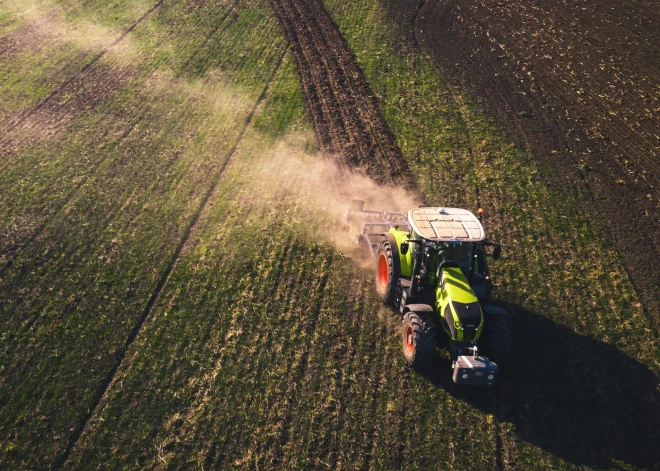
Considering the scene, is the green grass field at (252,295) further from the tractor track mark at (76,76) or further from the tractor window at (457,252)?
the tractor window at (457,252)

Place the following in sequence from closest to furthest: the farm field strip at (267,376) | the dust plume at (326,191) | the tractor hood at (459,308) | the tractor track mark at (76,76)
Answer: the farm field strip at (267,376) < the tractor hood at (459,308) < the dust plume at (326,191) < the tractor track mark at (76,76)

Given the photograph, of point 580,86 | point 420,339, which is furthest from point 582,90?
point 420,339

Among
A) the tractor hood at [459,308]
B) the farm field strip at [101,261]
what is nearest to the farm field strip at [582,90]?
the tractor hood at [459,308]

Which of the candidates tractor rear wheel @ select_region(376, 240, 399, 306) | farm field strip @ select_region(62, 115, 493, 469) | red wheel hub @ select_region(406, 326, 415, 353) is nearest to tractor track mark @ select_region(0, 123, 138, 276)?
farm field strip @ select_region(62, 115, 493, 469)

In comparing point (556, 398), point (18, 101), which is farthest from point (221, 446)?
point (18, 101)

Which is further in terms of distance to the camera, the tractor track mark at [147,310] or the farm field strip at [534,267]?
the farm field strip at [534,267]

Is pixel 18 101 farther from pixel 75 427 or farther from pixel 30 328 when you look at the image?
pixel 75 427

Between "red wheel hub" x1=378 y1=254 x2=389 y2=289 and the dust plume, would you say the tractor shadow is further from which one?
the dust plume
